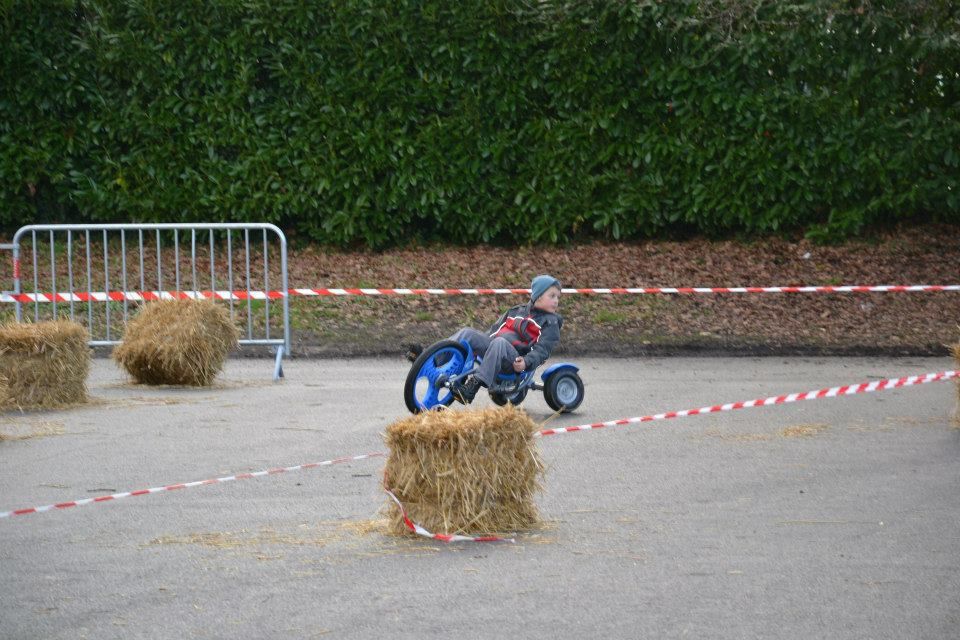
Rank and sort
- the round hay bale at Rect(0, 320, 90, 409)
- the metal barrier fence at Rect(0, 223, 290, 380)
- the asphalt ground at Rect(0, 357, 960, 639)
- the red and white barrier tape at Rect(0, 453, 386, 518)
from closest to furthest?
the asphalt ground at Rect(0, 357, 960, 639) → the red and white barrier tape at Rect(0, 453, 386, 518) → the round hay bale at Rect(0, 320, 90, 409) → the metal barrier fence at Rect(0, 223, 290, 380)

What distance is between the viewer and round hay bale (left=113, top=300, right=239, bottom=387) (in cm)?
1226

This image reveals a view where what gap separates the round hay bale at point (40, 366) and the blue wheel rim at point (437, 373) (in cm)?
307

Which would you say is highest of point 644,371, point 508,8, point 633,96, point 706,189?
point 508,8

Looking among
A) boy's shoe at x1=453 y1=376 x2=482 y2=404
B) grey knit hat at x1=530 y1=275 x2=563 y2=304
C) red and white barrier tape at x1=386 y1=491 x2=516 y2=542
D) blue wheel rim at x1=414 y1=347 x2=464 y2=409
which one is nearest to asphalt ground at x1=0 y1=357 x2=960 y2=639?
red and white barrier tape at x1=386 y1=491 x2=516 y2=542

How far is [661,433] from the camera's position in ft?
31.0

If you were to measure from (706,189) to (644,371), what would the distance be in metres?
4.91

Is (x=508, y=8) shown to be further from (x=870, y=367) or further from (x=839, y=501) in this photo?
(x=839, y=501)

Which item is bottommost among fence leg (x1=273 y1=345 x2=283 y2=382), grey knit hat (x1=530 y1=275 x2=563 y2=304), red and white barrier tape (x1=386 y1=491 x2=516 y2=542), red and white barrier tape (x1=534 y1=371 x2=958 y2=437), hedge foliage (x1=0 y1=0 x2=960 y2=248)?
fence leg (x1=273 y1=345 x2=283 y2=382)

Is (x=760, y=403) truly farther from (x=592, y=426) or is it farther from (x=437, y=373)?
(x=437, y=373)

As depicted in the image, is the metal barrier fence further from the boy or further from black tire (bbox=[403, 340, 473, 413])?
black tire (bbox=[403, 340, 473, 413])

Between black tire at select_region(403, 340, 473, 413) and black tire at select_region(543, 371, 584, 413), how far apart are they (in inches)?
29.7

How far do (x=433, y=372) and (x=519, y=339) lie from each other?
0.83 meters

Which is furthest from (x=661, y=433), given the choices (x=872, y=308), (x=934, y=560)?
(x=872, y=308)

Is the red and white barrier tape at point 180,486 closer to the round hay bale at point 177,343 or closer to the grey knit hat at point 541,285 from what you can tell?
the grey knit hat at point 541,285
